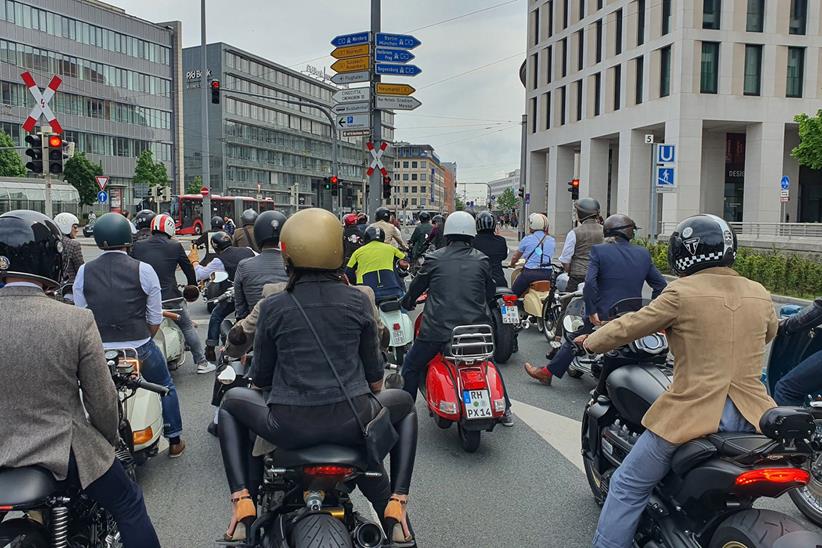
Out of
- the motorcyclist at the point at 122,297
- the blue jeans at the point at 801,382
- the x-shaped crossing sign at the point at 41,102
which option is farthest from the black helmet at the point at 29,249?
the x-shaped crossing sign at the point at 41,102

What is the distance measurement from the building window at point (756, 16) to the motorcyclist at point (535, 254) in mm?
36269

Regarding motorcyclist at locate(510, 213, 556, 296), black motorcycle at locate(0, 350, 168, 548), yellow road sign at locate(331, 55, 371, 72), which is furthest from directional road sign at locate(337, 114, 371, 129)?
black motorcycle at locate(0, 350, 168, 548)

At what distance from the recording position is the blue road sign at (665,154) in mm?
17203

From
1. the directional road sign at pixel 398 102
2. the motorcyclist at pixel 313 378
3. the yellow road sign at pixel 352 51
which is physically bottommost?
the motorcyclist at pixel 313 378

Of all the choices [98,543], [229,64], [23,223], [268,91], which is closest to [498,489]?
[98,543]

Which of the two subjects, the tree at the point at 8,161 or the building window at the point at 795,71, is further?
the tree at the point at 8,161

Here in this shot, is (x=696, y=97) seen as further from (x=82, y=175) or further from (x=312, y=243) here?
(x=82, y=175)

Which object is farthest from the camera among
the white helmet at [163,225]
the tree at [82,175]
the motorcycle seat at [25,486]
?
the tree at [82,175]

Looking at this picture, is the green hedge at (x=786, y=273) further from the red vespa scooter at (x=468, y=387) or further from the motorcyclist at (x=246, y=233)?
the red vespa scooter at (x=468, y=387)

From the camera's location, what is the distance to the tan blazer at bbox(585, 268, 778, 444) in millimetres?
2877

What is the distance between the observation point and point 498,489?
4.69 m

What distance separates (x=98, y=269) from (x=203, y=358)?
3.43 metres

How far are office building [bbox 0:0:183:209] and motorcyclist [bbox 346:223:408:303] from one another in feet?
179

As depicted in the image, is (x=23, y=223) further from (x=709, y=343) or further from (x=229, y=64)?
(x=229, y=64)
